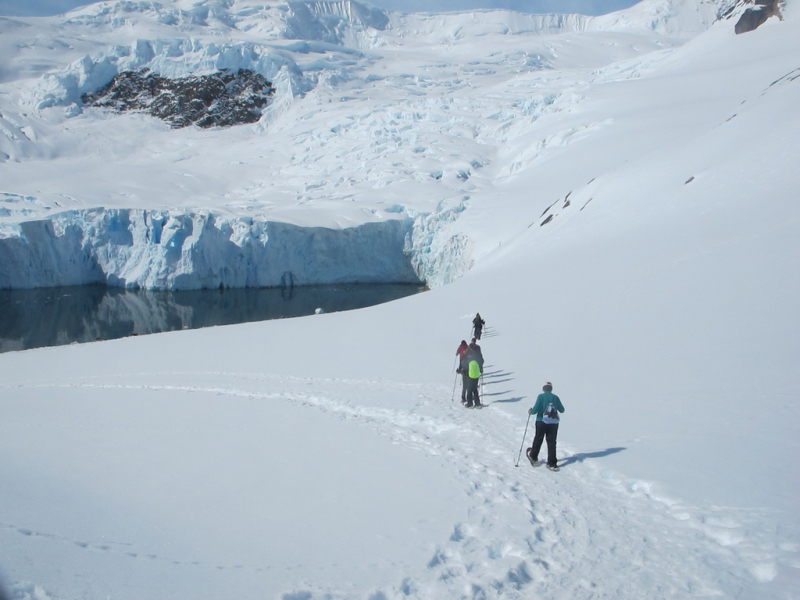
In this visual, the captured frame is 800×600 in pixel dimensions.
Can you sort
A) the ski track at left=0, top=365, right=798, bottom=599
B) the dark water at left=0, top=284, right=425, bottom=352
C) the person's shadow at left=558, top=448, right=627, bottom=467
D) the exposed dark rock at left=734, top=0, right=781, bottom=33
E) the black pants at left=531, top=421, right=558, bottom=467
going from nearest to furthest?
the ski track at left=0, top=365, right=798, bottom=599 < the black pants at left=531, top=421, right=558, bottom=467 < the person's shadow at left=558, top=448, right=627, bottom=467 < the dark water at left=0, top=284, right=425, bottom=352 < the exposed dark rock at left=734, top=0, right=781, bottom=33

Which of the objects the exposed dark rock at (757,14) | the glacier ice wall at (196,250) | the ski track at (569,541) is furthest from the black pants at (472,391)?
the exposed dark rock at (757,14)

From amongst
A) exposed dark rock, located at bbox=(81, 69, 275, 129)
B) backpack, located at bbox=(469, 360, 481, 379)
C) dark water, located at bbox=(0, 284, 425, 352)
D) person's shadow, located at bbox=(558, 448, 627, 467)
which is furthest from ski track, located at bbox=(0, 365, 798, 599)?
exposed dark rock, located at bbox=(81, 69, 275, 129)

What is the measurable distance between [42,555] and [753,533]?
15.4 ft

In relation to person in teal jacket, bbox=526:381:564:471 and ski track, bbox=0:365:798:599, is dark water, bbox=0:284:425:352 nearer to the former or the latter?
ski track, bbox=0:365:798:599

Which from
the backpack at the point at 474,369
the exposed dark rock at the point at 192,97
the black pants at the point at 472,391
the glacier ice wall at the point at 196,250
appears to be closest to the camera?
the backpack at the point at 474,369

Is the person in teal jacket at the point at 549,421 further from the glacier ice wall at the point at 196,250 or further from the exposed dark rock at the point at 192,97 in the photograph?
the exposed dark rock at the point at 192,97

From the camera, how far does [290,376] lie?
1033 cm

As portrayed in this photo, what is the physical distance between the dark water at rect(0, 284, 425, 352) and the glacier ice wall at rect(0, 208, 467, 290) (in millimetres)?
902

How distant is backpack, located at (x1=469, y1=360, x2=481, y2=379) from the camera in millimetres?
7492

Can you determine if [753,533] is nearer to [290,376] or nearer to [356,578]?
[356,578]

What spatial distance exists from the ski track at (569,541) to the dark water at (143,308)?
2132 centimetres

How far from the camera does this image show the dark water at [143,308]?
2289 centimetres

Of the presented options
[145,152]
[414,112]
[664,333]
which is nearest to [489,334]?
[664,333]

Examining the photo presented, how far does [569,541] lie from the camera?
13.1 ft
